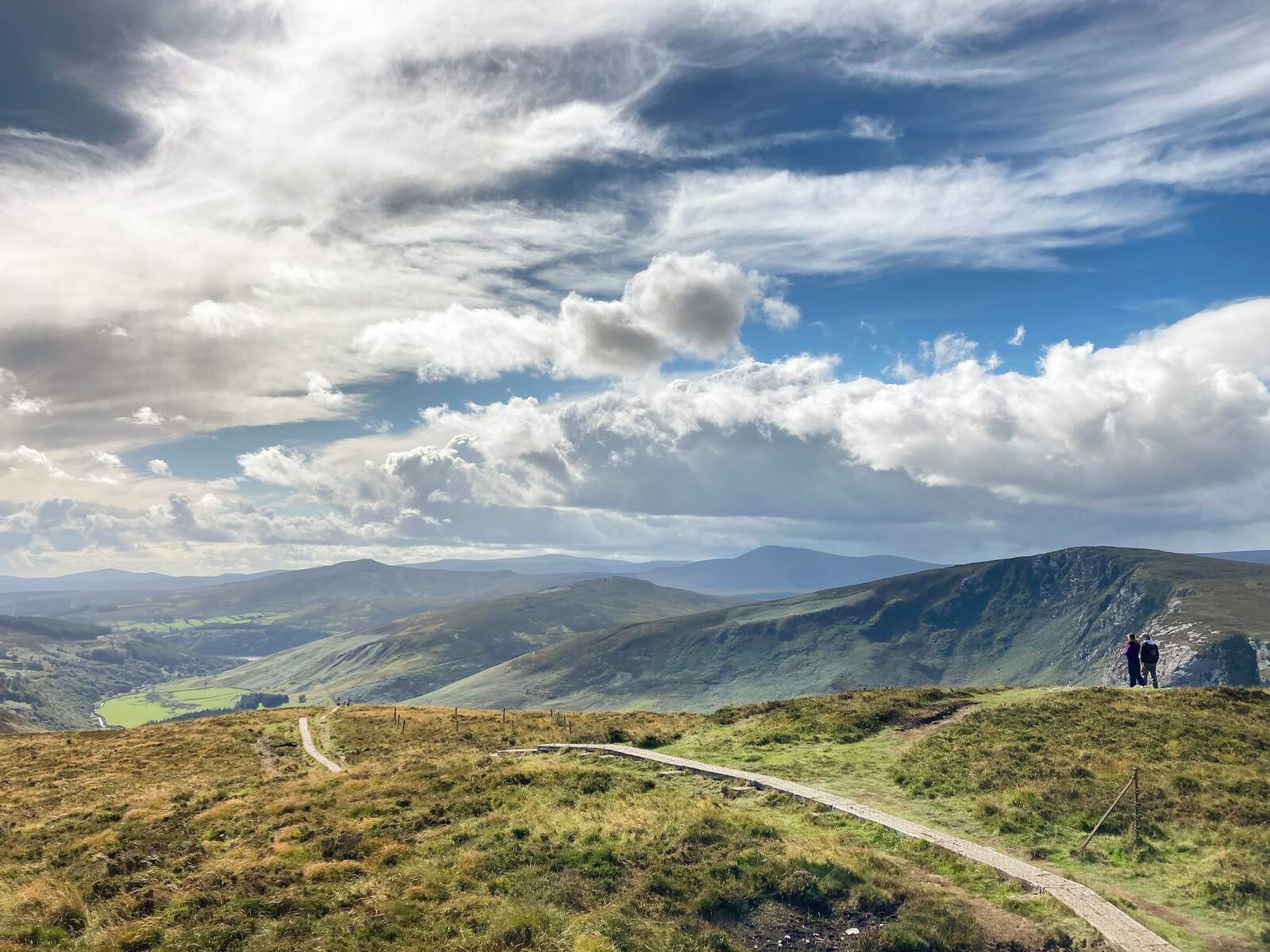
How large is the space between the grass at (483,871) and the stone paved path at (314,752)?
8.16 metres

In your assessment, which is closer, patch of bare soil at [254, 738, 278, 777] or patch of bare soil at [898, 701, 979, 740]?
patch of bare soil at [898, 701, 979, 740]

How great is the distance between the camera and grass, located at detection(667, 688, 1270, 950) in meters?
23.3

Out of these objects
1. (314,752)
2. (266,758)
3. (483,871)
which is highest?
(483,871)

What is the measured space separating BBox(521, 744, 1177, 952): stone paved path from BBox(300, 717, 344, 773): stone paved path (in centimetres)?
2445

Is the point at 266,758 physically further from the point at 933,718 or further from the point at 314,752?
the point at 933,718

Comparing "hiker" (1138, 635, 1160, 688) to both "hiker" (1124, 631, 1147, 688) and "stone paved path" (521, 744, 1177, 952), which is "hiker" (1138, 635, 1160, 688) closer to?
"hiker" (1124, 631, 1147, 688)

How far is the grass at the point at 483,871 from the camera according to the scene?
20.3 meters

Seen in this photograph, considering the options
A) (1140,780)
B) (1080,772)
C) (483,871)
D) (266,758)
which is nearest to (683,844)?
(483,871)

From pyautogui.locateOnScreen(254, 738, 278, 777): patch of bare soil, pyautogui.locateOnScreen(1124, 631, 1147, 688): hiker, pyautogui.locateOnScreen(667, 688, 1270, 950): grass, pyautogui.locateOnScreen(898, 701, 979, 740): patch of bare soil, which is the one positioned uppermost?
pyautogui.locateOnScreen(1124, 631, 1147, 688): hiker

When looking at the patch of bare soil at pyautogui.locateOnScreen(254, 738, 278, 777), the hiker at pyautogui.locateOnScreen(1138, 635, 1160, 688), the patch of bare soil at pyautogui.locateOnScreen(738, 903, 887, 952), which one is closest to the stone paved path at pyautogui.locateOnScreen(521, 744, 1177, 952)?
A: the patch of bare soil at pyautogui.locateOnScreen(738, 903, 887, 952)

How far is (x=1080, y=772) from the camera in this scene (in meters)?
34.0

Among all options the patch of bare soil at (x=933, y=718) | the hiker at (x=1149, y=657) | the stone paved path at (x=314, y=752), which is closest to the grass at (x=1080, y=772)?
the patch of bare soil at (x=933, y=718)

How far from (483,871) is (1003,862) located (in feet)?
56.4

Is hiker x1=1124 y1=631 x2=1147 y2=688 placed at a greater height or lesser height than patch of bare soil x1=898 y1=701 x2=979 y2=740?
greater
